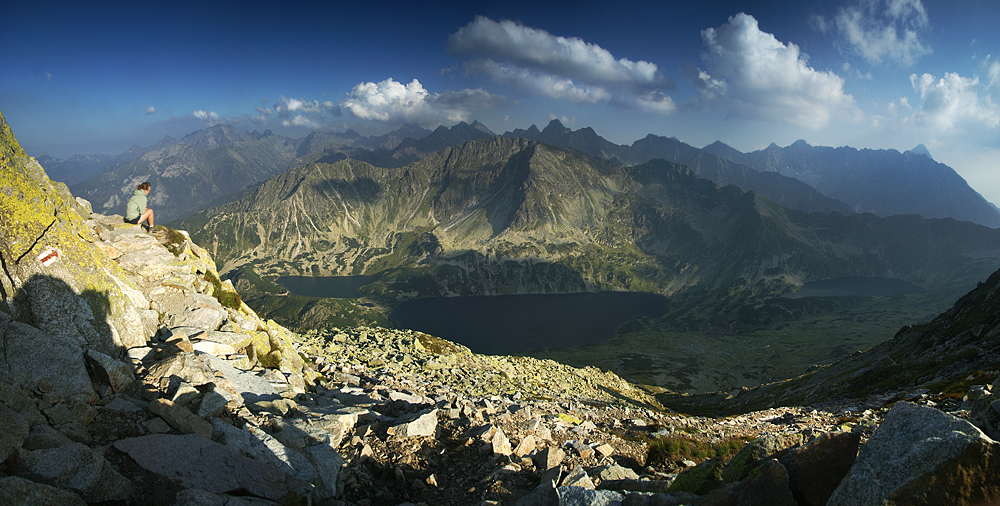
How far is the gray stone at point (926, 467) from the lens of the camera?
5664mm

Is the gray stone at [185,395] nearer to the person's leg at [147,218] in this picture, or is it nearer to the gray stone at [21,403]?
the gray stone at [21,403]

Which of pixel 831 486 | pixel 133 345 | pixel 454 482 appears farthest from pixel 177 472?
pixel 831 486

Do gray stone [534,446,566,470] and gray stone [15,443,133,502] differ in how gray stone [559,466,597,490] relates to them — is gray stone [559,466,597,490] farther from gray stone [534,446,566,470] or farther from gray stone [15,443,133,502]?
gray stone [15,443,133,502]

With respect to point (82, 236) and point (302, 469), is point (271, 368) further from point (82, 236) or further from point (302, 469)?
point (302, 469)

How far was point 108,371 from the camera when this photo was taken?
40.2 feet

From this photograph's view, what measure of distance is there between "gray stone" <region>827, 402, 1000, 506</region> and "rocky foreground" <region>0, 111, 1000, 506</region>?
0.02 metres

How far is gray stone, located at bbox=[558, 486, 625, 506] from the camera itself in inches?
339

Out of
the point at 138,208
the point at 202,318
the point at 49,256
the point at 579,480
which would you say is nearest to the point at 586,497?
the point at 579,480

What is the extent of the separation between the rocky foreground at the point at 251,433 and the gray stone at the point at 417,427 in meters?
0.08

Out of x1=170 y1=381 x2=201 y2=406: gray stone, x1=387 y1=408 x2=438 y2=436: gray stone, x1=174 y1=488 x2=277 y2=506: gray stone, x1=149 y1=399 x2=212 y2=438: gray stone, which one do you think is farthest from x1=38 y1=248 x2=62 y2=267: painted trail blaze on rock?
x1=387 y1=408 x2=438 y2=436: gray stone

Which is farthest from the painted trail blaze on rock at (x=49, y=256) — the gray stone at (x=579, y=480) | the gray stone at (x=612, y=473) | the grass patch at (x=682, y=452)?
the grass patch at (x=682, y=452)

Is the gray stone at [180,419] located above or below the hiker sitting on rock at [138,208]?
below

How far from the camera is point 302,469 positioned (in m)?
11.3

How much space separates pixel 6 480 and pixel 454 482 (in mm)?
10765
